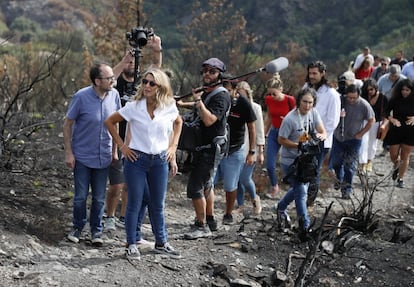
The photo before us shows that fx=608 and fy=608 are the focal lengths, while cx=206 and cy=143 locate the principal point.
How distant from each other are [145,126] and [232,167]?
1655 millimetres

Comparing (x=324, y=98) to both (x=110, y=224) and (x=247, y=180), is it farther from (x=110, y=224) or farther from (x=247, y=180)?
(x=110, y=224)

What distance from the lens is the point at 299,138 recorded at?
19.2 ft

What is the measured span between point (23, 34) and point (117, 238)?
183ft

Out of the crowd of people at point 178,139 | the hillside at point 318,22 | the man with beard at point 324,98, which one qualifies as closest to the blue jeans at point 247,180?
the crowd of people at point 178,139

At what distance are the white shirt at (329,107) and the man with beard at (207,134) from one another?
1846 millimetres

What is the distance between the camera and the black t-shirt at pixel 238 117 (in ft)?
19.4

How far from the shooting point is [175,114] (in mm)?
4680

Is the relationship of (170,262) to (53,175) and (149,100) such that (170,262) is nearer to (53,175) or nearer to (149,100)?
(149,100)

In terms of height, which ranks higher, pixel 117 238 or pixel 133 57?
pixel 133 57

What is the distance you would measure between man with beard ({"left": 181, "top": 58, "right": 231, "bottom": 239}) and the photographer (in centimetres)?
78

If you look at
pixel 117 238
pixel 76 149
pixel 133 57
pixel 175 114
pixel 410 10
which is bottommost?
pixel 117 238

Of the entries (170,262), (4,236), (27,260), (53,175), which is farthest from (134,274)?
(53,175)

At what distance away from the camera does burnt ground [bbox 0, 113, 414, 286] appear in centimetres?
447

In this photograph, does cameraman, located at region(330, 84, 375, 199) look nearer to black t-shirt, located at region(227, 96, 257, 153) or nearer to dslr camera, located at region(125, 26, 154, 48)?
black t-shirt, located at region(227, 96, 257, 153)
